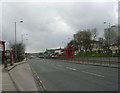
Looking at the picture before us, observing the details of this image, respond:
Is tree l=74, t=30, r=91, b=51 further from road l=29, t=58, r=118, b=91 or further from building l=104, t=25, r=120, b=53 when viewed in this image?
road l=29, t=58, r=118, b=91

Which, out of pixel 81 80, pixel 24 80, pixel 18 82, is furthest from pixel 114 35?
pixel 18 82

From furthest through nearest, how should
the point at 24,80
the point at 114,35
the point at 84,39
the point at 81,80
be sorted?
the point at 84,39
the point at 114,35
the point at 24,80
the point at 81,80

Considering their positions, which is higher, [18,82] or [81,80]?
[81,80]

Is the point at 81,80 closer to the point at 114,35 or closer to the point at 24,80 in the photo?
the point at 24,80

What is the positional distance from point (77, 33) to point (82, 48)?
1008 centimetres

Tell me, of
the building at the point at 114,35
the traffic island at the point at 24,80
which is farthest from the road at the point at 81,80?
the building at the point at 114,35

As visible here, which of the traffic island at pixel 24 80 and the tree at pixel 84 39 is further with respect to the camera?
the tree at pixel 84 39

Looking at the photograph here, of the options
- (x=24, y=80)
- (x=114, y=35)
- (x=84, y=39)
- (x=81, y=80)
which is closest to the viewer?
(x=81, y=80)

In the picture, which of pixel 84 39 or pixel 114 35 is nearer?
pixel 114 35

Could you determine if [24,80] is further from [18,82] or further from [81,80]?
[81,80]

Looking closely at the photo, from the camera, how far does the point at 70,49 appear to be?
9450 cm

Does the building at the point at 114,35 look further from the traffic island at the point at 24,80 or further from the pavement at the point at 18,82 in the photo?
the pavement at the point at 18,82

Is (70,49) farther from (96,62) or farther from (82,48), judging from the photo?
(82,48)

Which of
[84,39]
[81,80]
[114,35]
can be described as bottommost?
[81,80]
